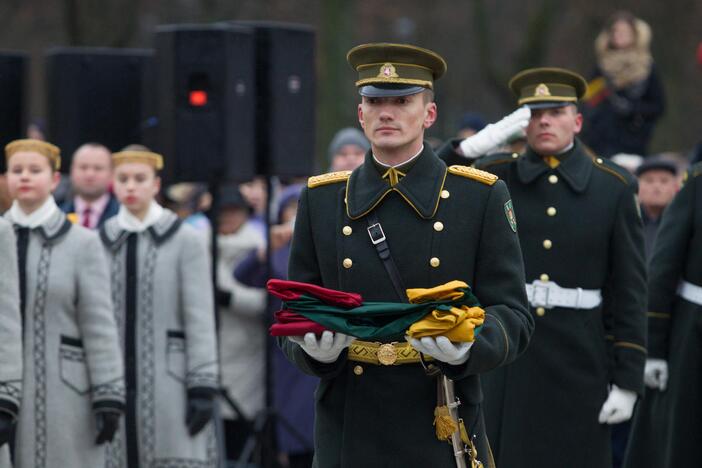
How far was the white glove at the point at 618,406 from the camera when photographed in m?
7.87

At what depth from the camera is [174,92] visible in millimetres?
11055

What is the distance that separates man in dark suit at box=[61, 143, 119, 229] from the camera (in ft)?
34.7

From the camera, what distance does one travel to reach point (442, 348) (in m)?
5.38

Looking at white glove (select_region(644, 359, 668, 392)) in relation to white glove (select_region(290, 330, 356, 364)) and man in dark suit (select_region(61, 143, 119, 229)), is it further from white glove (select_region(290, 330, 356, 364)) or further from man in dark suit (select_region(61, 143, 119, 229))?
man in dark suit (select_region(61, 143, 119, 229))

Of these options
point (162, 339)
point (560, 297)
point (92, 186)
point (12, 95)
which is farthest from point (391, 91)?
point (92, 186)

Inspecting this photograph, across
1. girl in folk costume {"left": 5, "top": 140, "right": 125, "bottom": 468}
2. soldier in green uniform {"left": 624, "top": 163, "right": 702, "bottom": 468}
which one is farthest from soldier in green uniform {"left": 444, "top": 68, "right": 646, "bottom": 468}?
girl in folk costume {"left": 5, "top": 140, "right": 125, "bottom": 468}

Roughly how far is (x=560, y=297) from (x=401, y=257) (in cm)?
233

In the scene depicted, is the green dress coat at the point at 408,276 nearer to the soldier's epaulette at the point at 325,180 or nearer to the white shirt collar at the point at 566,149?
the soldier's epaulette at the point at 325,180

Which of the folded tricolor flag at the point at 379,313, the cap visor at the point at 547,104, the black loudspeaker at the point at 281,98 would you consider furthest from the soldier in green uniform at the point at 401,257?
the black loudspeaker at the point at 281,98

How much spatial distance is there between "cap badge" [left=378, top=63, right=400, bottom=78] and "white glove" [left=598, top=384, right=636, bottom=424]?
2.63 meters

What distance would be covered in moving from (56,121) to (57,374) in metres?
4.20

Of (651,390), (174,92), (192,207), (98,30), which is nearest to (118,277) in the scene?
(174,92)

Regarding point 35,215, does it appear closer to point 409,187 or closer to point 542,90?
point 542,90

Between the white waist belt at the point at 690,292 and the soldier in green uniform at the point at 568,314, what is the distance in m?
0.61
